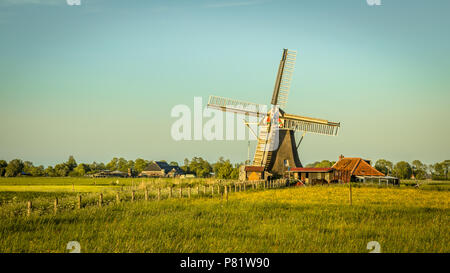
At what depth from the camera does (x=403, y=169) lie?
287 ft

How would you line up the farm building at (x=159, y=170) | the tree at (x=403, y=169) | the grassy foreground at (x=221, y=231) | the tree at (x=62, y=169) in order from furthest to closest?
1. the farm building at (x=159, y=170)
2. the tree at (x=403, y=169)
3. the tree at (x=62, y=169)
4. the grassy foreground at (x=221, y=231)

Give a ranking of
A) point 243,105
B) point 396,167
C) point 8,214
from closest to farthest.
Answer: point 8,214, point 243,105, point 396,167

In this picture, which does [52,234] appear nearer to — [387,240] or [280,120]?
[387,240]

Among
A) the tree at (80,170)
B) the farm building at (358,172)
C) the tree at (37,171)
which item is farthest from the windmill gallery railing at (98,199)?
the tree at (80,170)

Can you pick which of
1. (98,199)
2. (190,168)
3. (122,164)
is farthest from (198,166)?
(98,199)

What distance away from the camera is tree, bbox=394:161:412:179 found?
8575 cm

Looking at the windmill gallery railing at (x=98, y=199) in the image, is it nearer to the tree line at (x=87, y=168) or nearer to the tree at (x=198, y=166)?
the tree line at (x=87, y=168)

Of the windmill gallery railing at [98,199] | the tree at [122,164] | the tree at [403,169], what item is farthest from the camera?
the tree at [122,164]

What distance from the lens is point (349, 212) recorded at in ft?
49.9

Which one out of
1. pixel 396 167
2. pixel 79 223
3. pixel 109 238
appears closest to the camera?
pixel 109 238

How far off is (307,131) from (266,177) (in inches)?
226

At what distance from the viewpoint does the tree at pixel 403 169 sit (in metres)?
85.8

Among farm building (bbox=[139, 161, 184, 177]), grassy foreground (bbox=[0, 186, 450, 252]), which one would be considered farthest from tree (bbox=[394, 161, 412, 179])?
grassy foreground (bbox=[0, 186, 450, 252])
